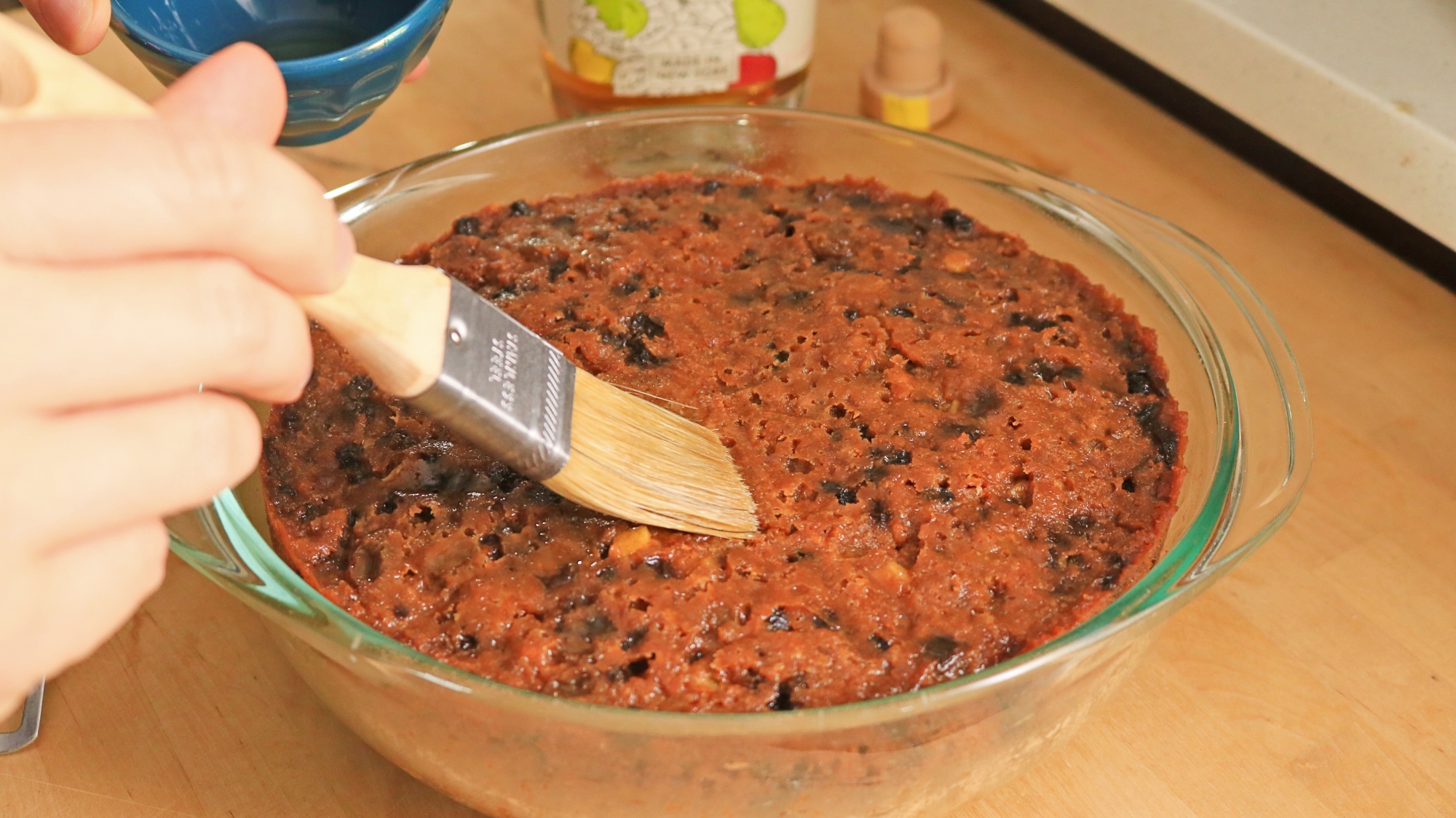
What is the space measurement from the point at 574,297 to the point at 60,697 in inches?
27.6

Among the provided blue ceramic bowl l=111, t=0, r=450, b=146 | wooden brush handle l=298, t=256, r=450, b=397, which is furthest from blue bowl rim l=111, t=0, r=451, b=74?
wooden brush handle l=298, t=256, r=450, b=397

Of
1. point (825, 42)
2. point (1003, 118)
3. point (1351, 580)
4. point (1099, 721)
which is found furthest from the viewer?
point (825, 42)

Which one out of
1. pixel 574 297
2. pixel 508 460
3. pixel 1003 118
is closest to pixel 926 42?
pixel 1003 118

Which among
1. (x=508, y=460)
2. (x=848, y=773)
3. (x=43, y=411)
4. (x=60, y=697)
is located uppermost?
(x=43, y=411)

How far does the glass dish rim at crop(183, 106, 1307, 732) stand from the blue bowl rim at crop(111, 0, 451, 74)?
273 mm

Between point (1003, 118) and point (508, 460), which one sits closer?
point (508, 460)

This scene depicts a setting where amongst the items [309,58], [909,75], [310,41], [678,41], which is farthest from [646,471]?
[909,75]

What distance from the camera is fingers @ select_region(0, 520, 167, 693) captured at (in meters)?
0.72

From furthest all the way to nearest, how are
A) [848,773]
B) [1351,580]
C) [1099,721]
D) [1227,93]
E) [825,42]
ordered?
[825,42] < [1227,93] < [1351,580] < [1099,721] < [848,773]

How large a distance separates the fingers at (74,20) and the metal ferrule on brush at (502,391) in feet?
1.86

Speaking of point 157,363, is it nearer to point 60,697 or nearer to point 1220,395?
point 60,697

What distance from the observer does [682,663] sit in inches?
41.6

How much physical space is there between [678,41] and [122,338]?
1197 millimetres

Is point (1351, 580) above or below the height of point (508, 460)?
below
